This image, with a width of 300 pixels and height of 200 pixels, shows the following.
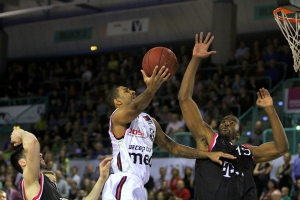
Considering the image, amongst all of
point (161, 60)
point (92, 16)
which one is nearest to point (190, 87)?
point (161, 60)

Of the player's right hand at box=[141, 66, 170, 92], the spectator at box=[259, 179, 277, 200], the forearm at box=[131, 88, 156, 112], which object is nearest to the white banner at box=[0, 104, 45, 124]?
the spectator at box=[259, 179, 277, 200]

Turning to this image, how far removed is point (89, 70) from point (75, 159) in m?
6.75

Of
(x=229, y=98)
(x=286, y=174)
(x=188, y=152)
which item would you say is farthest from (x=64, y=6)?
(x=188, y=152)

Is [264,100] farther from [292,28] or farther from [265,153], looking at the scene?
[292,28]

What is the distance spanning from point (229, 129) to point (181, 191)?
6.88m

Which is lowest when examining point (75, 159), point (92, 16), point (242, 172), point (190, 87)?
point (75, 159)

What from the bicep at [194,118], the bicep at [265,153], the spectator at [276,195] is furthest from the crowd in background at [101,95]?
the bicep at [194,118]

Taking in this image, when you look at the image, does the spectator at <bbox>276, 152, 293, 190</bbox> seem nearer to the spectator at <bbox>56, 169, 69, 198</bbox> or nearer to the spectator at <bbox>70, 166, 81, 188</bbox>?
the spectator at <bbox>56, 169, 69, 198</bbox>

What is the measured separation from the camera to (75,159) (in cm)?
1666

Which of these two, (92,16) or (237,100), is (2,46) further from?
(237,100)

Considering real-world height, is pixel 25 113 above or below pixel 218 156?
below

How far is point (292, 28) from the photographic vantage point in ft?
31.1

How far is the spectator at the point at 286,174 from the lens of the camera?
40.4 ft

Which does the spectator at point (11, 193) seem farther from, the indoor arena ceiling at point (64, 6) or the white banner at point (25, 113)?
the indoor arena ceiling at point (64, 6)
